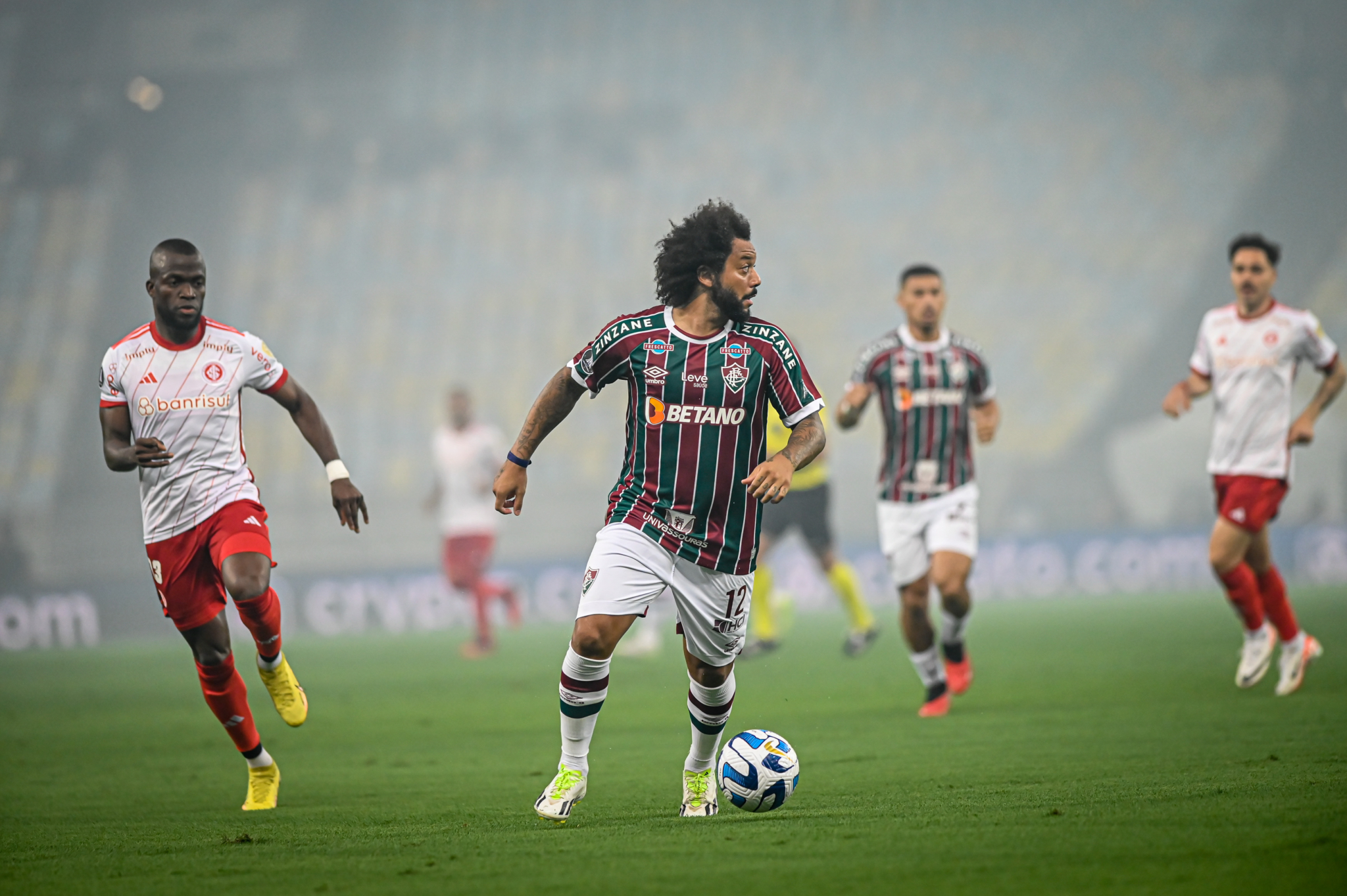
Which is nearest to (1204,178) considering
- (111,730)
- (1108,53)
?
(1108,53)

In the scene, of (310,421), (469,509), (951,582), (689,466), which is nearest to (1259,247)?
(951,582)

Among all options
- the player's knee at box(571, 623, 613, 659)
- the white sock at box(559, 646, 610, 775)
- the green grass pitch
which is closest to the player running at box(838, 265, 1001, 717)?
the green grass pitch

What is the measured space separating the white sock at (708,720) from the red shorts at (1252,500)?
459 cm

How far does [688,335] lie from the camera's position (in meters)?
5.41

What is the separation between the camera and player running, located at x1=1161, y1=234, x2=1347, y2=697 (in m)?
8.69

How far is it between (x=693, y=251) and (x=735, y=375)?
0.53 metres

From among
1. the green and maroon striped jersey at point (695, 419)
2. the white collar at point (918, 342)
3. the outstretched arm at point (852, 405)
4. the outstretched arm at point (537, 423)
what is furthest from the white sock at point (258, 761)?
the white collar at point (918, 342)

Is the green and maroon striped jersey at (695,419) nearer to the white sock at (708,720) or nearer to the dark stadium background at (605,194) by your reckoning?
the white sock at (708,720)

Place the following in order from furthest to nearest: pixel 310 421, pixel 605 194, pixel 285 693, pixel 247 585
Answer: pixel 605 194 < pixel 310 421 < pixel 285 693 < pixel 247 585

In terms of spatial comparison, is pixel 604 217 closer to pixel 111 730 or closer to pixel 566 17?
pixel 566 17

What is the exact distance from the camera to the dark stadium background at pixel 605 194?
28.7m

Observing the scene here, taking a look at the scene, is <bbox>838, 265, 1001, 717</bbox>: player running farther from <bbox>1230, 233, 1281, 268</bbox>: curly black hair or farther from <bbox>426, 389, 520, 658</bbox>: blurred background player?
<bbox>426, 389, 520, 658</bbox>: blurred background player

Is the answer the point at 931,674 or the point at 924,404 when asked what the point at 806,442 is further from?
the point at 931,674

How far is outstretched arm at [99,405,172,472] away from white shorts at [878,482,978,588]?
14.9ft
